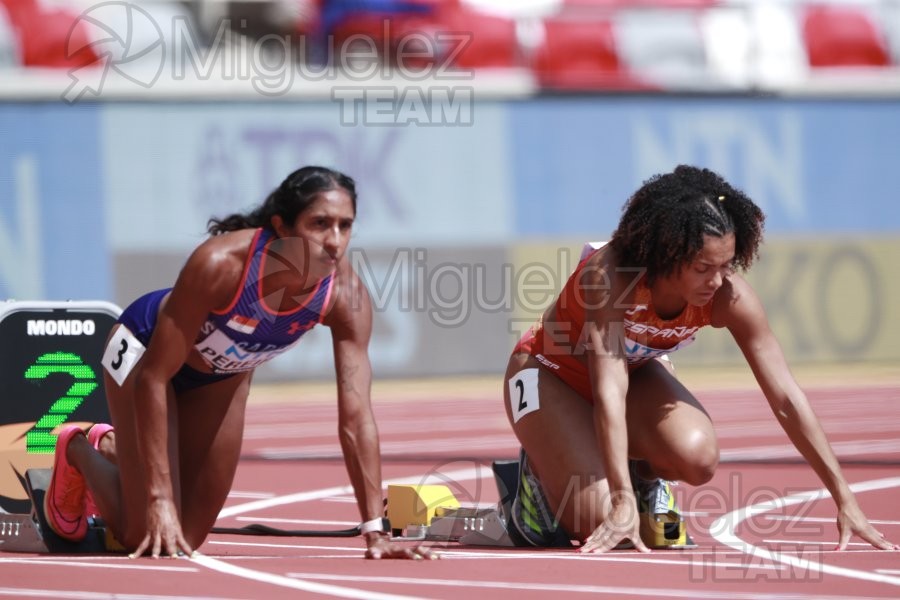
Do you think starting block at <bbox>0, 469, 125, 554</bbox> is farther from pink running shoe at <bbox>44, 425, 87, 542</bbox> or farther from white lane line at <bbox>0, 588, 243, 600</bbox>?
white lane line at <bbox>0, 588, 243, 600</bbox>

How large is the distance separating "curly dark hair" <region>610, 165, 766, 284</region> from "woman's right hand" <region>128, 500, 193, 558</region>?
2.20 metres

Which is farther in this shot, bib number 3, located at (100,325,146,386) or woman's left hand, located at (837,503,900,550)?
bib number 3, located at (100,325,146,386)

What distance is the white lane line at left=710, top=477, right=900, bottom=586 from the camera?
512cm

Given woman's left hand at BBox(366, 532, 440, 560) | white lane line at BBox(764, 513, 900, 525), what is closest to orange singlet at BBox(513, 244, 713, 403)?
white lane line at BBox(764, 513, 900, 525)

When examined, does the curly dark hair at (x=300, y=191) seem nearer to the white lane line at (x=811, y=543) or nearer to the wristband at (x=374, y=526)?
the wristband at (x=374, y=526)

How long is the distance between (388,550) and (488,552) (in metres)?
0.68

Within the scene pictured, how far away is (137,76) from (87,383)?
9822 millimetres

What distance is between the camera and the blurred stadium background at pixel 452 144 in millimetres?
16109

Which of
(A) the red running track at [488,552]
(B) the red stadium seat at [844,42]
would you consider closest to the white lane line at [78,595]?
(A) the red running track at [488,552]

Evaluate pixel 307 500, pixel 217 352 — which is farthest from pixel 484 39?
pixel 217 352

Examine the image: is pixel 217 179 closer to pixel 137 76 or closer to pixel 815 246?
pixel 137 76

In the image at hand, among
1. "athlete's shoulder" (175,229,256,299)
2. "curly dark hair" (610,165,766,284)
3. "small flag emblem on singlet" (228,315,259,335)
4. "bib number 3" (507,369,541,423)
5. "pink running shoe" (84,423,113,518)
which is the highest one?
"curly dark hair" (610,165,766,284)

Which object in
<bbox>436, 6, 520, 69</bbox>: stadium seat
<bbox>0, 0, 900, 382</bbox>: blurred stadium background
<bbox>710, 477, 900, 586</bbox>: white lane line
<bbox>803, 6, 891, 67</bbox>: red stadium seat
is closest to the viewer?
<bbox>710, 477, 900, 586</bbox>: white lane line

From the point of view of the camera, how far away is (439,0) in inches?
742
